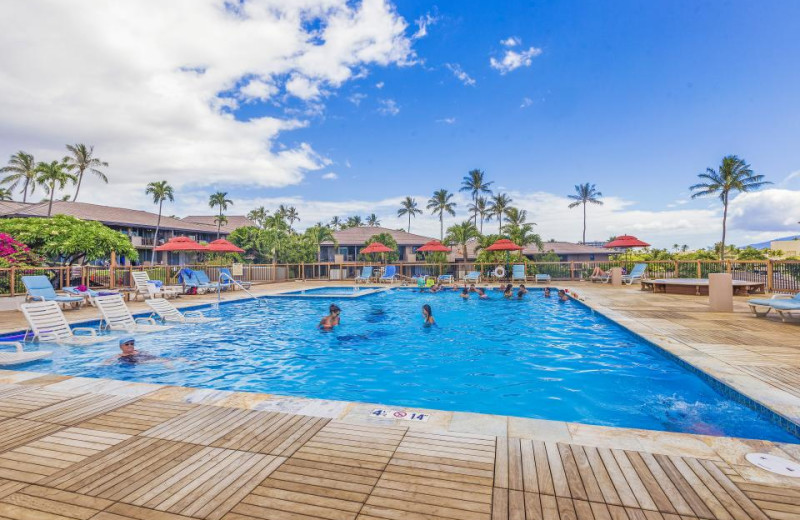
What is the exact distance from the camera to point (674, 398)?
4.70 metres

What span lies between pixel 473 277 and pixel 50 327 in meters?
16.4

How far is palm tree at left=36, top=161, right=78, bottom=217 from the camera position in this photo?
3164 centimetres

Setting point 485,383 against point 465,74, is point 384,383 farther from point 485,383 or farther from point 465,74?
point 465,74

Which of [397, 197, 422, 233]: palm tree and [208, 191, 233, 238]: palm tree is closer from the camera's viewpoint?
[208, 191, 233, 238]: palm tree

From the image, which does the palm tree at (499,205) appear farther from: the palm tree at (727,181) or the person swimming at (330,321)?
the person swimming at (330,321)

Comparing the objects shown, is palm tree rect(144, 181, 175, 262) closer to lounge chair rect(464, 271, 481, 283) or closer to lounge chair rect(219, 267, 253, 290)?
lounge chair rect(219, 267, 253, 290)

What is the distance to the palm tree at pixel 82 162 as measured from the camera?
34.2 m

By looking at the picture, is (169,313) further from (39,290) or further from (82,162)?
(82,162)

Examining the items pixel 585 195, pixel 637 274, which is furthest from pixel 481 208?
pixel 637 274

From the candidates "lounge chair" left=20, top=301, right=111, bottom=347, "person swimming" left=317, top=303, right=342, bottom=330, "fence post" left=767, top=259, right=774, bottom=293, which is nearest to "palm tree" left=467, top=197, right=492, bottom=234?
"fence post" left=767, top=259, right=774, bottom=293

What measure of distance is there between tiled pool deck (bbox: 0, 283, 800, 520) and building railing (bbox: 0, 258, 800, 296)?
11.3 meters

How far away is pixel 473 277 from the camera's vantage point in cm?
1967

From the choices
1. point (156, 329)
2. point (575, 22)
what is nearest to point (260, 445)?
point (156, 329)

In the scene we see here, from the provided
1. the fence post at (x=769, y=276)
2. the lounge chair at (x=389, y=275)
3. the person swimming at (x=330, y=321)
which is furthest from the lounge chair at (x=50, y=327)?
the fence post at (x=769, y=276)
